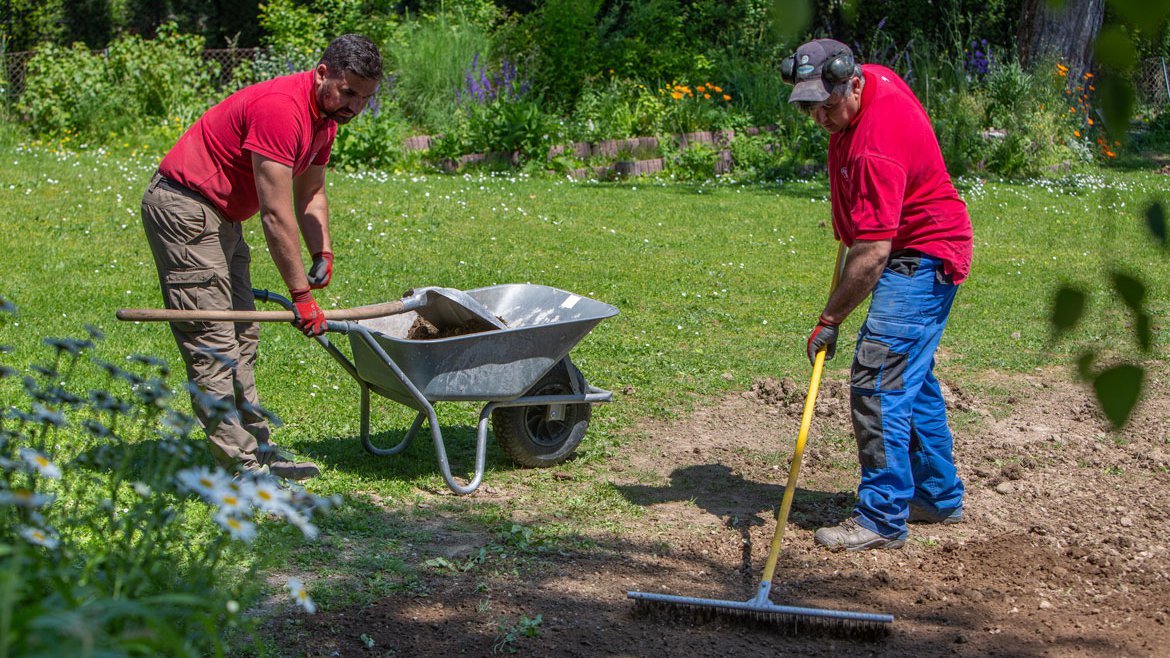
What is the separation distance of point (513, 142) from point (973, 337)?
6962 mm

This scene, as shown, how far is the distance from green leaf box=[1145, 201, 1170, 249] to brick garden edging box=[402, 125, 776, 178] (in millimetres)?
11981

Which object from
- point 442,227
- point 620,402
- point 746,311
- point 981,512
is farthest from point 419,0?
point 981,512

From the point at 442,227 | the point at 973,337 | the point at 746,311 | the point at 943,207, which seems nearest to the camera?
the point at 943,207

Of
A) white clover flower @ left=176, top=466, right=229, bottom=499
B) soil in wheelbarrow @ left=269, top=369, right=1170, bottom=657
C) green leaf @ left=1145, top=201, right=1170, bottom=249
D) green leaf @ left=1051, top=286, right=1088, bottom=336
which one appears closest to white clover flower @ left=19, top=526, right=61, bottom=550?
white clover flower @ left=176, top=466, right=229, bottom=499

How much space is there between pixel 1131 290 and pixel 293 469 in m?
4.06

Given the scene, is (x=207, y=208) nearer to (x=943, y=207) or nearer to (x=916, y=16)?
(x=943, y=207)

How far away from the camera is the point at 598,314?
5.07m

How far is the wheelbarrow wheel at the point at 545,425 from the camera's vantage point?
511cm

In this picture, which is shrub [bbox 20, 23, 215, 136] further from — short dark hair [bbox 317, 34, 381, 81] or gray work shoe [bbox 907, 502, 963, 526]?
gray work shoe [bbox 907, 502, 963, 526]

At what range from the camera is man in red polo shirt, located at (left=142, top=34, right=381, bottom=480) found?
14.0ft

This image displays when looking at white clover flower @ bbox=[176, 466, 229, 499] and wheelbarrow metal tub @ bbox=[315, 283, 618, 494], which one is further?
wheelbarrow metal tub @ bbox=[315, 283, 618, 494]

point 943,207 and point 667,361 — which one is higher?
point 943,207

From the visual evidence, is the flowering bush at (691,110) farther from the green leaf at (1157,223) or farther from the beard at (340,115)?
the green leaf at (1157,223)

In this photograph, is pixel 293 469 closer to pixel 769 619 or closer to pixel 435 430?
pixel 435 430
